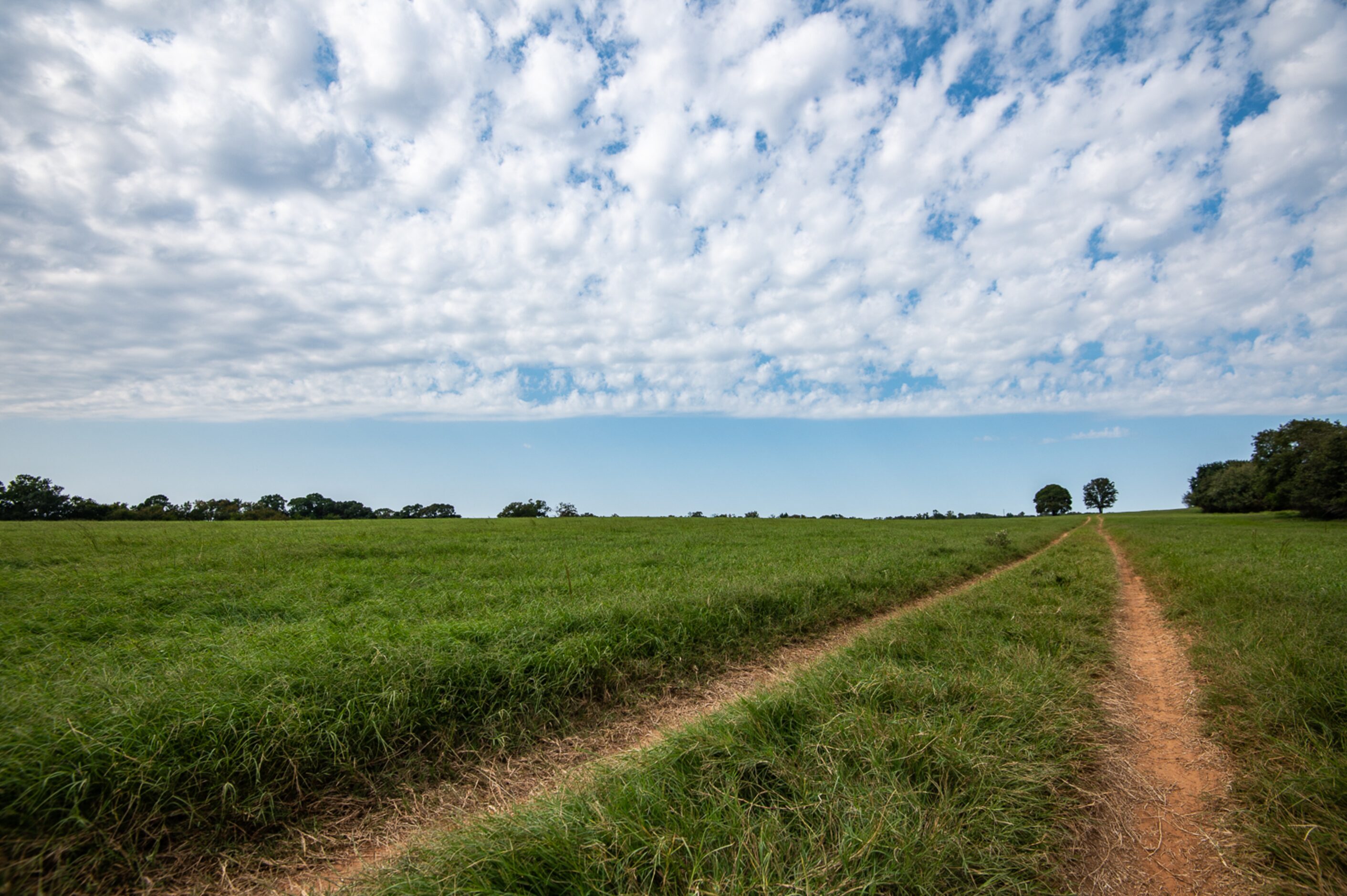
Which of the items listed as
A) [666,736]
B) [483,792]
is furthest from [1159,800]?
[483,792]

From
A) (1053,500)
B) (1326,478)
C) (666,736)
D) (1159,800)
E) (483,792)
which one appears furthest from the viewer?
(1053,500)

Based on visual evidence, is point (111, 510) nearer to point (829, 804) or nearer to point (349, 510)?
point (349, 510)

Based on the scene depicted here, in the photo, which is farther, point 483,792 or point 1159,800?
point 483,792

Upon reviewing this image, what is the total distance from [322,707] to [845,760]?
3780mm

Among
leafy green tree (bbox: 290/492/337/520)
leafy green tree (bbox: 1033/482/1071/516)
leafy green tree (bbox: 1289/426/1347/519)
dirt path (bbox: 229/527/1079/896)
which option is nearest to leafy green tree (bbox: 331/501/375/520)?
leafy green tree (bbox: 290/492/337/520)

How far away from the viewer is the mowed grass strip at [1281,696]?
298cm

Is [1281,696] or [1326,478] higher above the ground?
[1326,478]

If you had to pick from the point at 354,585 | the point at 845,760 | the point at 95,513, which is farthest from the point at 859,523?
the point at 95,513

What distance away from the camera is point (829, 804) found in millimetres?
3025

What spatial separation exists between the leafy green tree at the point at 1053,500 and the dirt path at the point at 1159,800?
139461mm

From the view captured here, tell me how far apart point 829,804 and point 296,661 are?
14.5 ft

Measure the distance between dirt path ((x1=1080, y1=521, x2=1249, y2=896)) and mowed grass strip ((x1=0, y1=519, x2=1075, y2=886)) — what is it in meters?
3.64

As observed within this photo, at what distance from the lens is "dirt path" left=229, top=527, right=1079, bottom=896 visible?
3037mm

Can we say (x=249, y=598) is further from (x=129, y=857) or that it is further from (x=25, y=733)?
(x=129, y=857)
